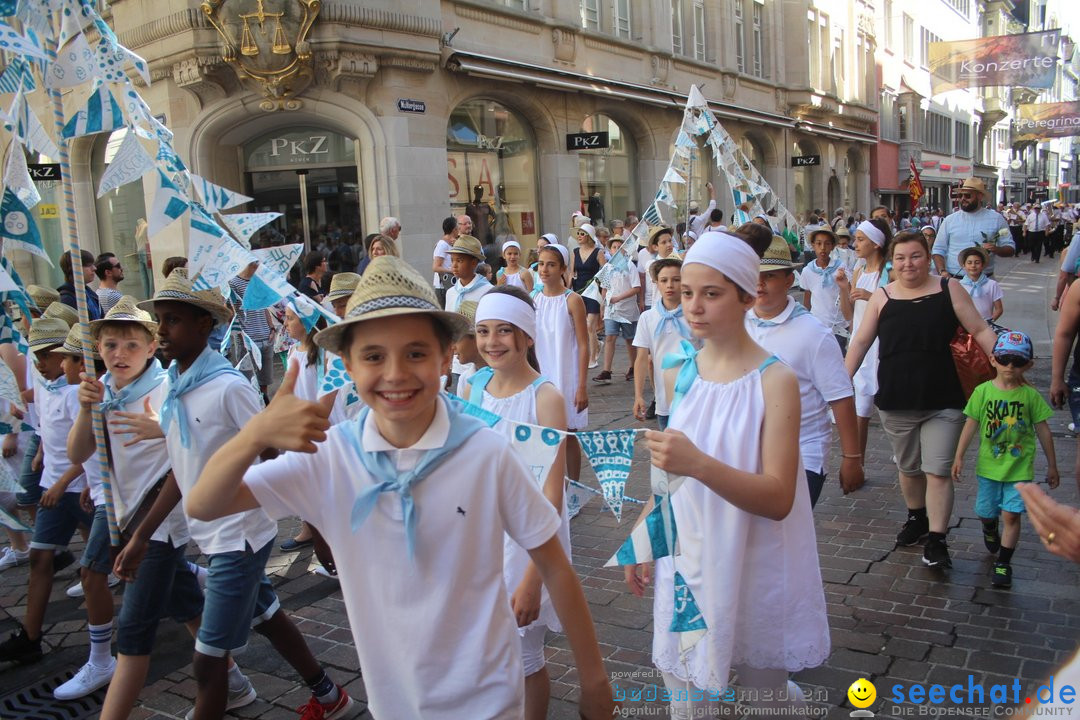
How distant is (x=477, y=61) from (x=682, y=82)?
9375 millimetres

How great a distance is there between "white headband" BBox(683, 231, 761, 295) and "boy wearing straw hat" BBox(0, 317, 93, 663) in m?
3.43

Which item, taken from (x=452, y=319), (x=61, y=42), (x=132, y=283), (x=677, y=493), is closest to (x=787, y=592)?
(x=677, y=493)

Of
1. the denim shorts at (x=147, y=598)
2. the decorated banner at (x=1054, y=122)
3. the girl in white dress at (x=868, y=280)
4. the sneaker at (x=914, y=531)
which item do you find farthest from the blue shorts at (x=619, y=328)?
the decorated banner at (x=1054, y=122)

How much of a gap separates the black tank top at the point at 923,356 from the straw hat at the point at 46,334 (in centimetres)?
492

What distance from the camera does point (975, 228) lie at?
29.8ft

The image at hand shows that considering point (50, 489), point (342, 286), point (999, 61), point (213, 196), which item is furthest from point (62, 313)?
point (999, 61)

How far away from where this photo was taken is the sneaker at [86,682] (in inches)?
164

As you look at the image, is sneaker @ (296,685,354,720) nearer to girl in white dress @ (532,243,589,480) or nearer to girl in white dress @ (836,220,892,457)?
girl in white dress @ (532,243,589,480)

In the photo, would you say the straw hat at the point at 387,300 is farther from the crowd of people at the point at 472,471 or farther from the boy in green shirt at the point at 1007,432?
the boy in green shirt at the point at 1007,432

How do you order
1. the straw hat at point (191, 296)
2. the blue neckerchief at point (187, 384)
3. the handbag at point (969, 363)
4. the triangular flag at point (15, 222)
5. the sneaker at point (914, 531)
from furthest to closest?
the sneaker at point (914, 531)
the handbag at point (969, 363)
the triangular flag at point (15, 222)
the straw hat at point (191, 296)
the blue neckerchief at point (187, 384)

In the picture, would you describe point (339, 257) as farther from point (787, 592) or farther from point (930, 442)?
point (787, 592)

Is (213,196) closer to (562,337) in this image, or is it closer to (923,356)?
(562,337)

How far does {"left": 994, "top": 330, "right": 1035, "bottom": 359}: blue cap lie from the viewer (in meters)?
4.76

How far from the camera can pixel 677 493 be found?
9.68 feet
